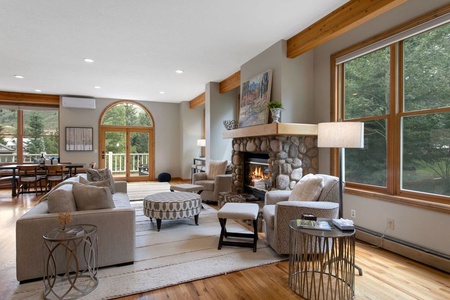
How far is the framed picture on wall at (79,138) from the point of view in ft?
26.1

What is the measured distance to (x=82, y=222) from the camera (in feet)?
8.01

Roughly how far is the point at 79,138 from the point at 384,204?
8.39 meters

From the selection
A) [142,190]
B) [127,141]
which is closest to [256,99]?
[142,190]

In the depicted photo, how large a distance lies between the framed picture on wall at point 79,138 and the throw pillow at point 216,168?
4.64 meters

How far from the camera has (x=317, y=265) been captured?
103 inches

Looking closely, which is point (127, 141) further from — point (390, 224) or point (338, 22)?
point (390, 224)

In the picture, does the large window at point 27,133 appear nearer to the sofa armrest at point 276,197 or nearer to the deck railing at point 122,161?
the deck railing at point 122,161

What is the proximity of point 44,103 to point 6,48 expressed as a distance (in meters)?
4.16

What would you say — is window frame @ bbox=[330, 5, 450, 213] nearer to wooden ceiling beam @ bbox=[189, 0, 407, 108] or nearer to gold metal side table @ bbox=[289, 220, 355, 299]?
wooden ceiling beam @ bbox=[189, 0, 407, 108]

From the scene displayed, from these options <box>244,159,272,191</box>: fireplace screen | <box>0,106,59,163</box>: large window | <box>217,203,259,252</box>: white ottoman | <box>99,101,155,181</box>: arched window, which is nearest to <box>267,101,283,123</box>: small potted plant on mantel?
<box>244,159,272,191</box>: fireplace screen

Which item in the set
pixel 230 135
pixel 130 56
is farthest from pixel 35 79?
pixel 230 135

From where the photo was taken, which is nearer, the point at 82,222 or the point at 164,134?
the point at 82,222

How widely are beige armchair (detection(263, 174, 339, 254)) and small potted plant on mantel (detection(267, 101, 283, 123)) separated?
1.15 m

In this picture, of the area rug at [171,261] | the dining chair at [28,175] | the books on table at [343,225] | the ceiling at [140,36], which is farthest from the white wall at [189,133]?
the books on table at [343,225]
